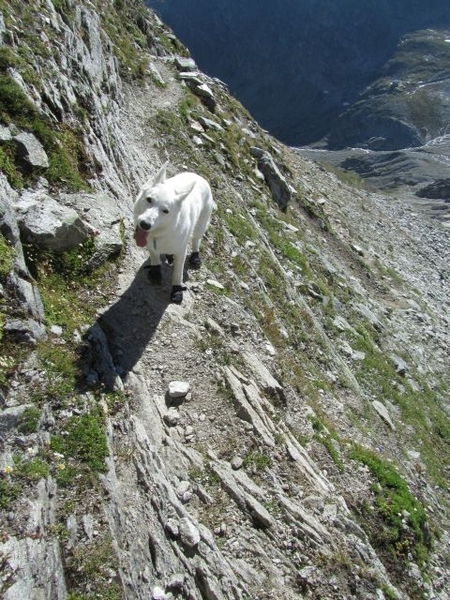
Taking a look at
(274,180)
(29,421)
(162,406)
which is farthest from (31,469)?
(274,180)

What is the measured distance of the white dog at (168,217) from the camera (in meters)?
8.86

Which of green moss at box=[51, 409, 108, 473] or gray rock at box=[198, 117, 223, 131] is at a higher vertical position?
gray rock at box=[198, 117, 223, 131]

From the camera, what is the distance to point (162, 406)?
8586 mm

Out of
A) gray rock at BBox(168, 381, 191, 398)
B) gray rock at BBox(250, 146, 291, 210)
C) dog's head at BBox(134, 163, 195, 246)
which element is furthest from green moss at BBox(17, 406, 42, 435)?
gray rock at BBox(250, 146, 291, 210)

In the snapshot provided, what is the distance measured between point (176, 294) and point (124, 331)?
1819mm

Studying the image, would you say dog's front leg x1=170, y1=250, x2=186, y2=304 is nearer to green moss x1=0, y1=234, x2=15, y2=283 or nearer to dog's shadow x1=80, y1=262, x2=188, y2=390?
dog's shadow x1=80, y1=262, x2=188, y2=390

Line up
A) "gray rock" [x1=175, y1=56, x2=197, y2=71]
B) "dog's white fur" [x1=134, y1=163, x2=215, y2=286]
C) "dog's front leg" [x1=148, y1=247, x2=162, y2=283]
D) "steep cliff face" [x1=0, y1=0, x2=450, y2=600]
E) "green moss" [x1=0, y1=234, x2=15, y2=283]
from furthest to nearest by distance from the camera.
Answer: "gray rock" [x1=175, y1=56, x2=197, y2=71] < "dog's front leg" [x1=148, y1=247, x2=162, y2=283] < "dog's white fur" [x1=134, y1=163, x2=215, y2=286] < "green moss" [x1=0, y1=234, x2=15, y2=283] < "steep cliff face" [x1=0, y1=0, x2=450, y2=600]

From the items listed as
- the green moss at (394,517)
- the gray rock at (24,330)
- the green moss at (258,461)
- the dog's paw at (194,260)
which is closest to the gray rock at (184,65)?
the dog's paw at (194,260)


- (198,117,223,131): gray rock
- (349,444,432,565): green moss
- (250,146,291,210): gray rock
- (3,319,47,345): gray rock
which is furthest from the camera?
(250,146,291,210): gray rock

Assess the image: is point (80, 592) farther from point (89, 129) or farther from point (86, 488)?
point (89, 129)

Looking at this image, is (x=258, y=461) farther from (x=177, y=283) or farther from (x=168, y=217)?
(x=168, y=217)

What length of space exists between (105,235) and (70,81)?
725cm

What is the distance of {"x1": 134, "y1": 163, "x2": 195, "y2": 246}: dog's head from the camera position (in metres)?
8.66

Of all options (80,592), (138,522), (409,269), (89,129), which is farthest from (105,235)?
(409,269)
